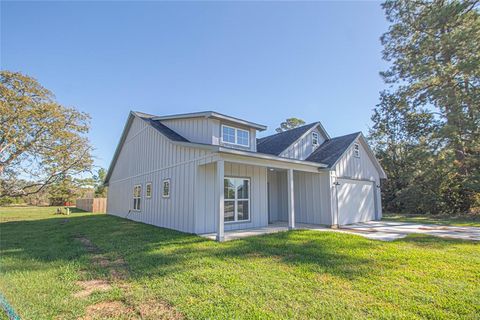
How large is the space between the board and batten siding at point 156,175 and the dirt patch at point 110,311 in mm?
5042

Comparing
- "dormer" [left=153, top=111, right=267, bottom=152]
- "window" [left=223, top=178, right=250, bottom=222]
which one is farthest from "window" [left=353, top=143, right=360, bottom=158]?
"window" [left=223, top=178, right=250, bottom=222]

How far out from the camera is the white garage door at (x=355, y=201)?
11155 millimetres

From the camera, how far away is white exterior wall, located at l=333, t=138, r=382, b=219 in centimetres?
1150

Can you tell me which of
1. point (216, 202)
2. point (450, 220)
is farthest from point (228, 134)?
point (450, 220)

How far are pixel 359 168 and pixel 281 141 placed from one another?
428cm

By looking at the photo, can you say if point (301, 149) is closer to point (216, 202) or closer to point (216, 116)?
point (216, 116)

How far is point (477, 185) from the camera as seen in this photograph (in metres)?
14.2

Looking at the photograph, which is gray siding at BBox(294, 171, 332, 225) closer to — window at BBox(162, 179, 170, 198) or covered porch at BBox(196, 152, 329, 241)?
covered porch at BBox(196, 152, 329, 241)

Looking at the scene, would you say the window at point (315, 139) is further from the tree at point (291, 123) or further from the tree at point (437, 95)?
the tree at point (291, 123)

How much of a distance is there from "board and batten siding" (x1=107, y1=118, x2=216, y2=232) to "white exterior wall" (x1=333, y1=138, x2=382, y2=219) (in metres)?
6.61

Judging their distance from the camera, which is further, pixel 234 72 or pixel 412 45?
pixel 412 45

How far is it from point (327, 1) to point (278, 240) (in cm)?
952

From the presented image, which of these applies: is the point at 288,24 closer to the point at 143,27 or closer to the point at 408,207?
the point at 143,27

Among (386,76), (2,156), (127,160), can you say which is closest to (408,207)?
(386,76)
